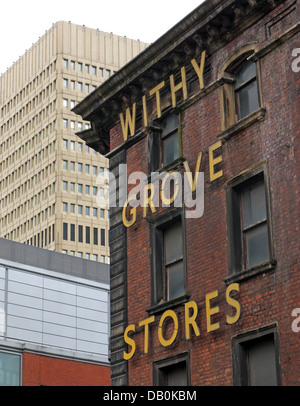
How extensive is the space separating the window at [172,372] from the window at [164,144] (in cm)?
591

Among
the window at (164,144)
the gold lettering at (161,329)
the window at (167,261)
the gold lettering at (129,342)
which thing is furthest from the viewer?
the window at (164,144)

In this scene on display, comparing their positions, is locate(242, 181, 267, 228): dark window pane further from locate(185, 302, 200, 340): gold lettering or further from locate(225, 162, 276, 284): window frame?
locate(185, 302, 200, 340): gold lettering

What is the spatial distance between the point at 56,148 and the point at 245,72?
412 ft

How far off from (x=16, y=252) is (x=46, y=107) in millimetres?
103877

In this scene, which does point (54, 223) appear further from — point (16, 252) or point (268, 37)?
point (268, 37)

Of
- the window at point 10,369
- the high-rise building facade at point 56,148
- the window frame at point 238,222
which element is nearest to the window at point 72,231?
the high-rise building facade at point 56,148

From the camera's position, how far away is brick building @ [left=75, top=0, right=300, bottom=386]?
2181 centimetres

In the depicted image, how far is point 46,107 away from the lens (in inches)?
6063

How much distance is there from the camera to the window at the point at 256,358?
21.2m

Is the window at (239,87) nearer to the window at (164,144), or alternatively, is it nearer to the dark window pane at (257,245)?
the window at (164,144)

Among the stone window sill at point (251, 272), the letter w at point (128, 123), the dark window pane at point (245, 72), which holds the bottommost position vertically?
the stone window sill at point (251, 272)

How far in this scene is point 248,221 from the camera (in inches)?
916
